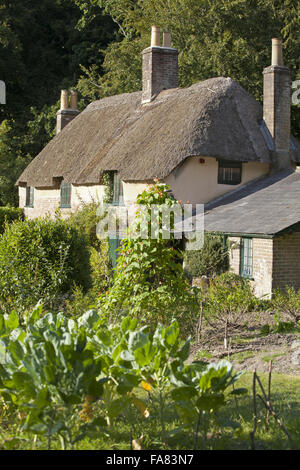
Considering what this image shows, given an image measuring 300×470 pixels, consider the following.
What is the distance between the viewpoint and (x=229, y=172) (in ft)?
63.3

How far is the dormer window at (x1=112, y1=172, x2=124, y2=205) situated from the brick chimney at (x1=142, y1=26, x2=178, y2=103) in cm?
401

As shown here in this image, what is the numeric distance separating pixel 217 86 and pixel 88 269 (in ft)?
32.3

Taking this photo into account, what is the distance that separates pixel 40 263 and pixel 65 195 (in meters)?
12.8

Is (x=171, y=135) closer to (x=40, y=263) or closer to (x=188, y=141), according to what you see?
(x=188, y=141)

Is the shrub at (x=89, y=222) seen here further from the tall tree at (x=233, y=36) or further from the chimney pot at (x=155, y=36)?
the tall tree at (x=233, y=36)

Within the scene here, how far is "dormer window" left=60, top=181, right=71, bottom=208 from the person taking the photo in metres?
23.6

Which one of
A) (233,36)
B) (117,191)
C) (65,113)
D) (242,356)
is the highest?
(233,36)

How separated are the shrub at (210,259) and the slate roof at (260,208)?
0.38m

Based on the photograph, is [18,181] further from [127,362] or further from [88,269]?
[127,362]

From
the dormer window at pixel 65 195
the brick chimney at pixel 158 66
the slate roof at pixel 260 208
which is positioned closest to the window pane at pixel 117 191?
the slate roof at pixel 260 208

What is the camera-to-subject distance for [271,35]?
26.2 metres

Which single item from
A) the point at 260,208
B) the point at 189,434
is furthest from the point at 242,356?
the point at 260,208

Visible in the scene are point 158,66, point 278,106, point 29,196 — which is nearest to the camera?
point 278,106

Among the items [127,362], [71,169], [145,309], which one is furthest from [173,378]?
[71,169]
